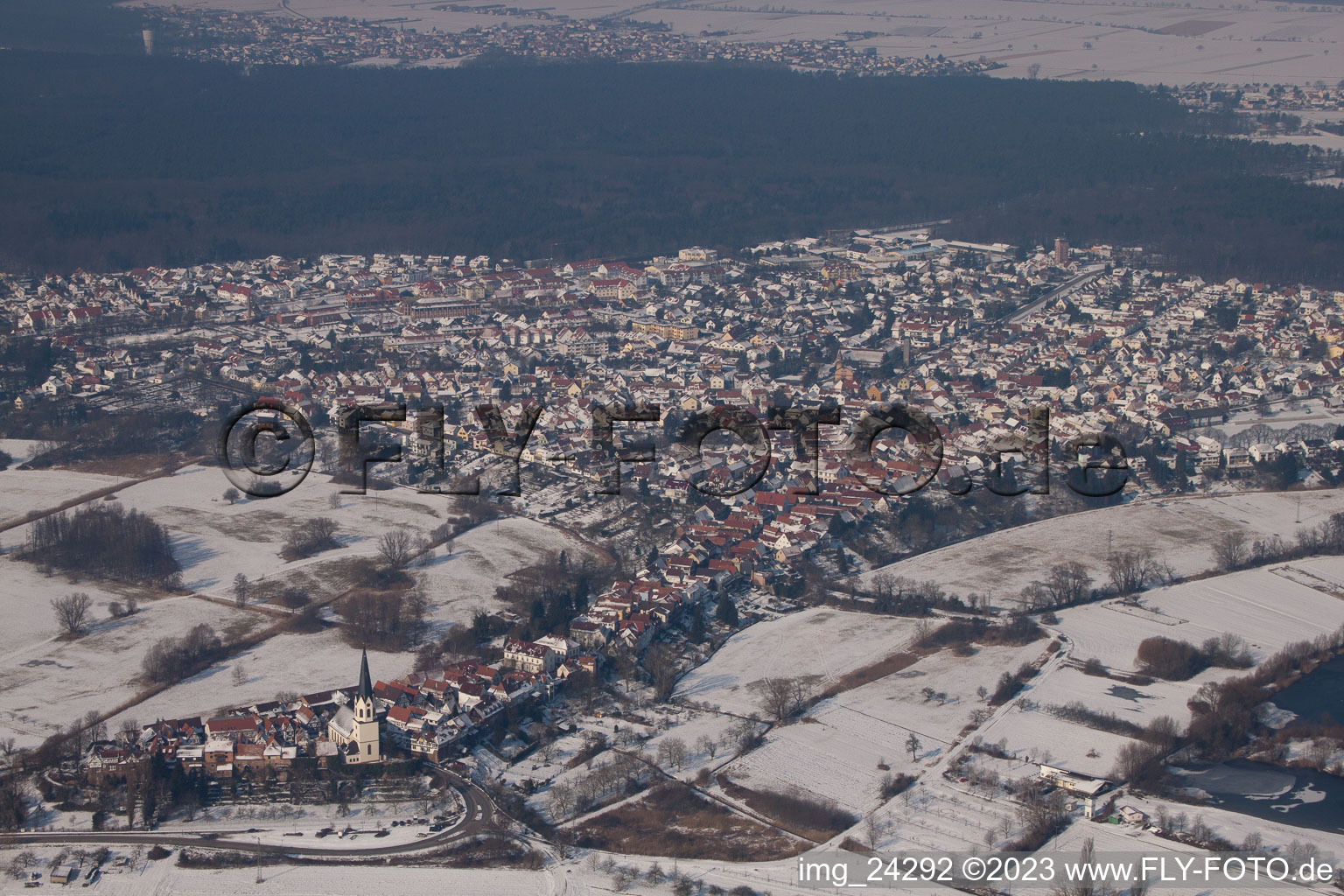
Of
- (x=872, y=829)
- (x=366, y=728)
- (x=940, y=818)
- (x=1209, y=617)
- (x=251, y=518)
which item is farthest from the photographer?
(x=251, y=518)

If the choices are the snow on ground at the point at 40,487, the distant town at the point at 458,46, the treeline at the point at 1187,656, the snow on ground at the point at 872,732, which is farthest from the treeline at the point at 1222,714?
the distant town at the point at 458,46

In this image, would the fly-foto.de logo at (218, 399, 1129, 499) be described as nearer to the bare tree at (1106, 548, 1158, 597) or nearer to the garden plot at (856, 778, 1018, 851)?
the bare tree at (1106, 548, 1158, 597)

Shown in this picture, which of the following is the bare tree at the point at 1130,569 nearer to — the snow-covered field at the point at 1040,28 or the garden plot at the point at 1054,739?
the garden plot at the point at 1054,739

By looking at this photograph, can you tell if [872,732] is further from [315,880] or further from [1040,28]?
[1040,28]

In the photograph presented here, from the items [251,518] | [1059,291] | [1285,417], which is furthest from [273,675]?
[1059,291]

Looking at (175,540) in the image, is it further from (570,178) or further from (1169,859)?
(570,178)

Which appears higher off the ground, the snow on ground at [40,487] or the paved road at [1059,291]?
the paved road at [1059,291]
